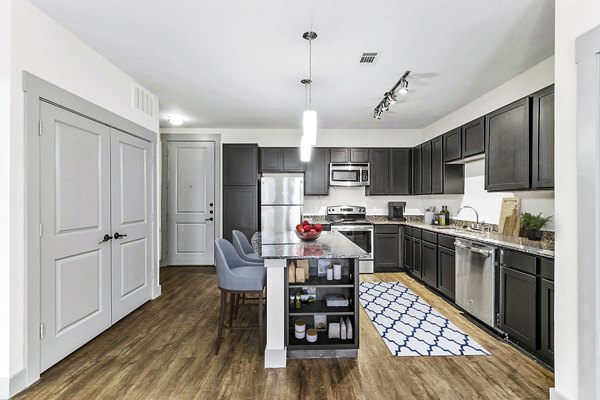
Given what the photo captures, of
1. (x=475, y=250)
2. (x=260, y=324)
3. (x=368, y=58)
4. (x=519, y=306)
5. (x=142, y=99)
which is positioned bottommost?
(x=260, y=324)

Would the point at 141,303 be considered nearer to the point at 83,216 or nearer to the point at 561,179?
the point at 83,216

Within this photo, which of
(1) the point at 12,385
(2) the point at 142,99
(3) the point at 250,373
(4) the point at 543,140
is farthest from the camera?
Answer: (2) the point at 142,99

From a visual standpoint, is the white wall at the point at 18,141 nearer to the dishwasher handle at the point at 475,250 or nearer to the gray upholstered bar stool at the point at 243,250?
the gray upholstered bar stool at the point at 243,250

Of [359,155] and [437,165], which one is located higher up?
[359,155]

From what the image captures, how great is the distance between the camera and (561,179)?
1.86 metres

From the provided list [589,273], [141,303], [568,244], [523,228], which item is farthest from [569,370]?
[141,303]

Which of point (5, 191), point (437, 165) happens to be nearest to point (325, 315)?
point (5, 191)

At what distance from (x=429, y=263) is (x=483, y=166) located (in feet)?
4.91

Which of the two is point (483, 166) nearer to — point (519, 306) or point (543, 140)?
point (543, 140)

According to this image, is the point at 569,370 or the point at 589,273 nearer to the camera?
the point at 589,273

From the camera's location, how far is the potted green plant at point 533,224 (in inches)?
115

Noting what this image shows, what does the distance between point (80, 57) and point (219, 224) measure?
3499 mm

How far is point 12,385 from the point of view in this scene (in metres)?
1.97

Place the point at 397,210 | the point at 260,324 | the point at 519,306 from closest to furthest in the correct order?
the point at 260,324
the point at 519,306
the point at 397,210
